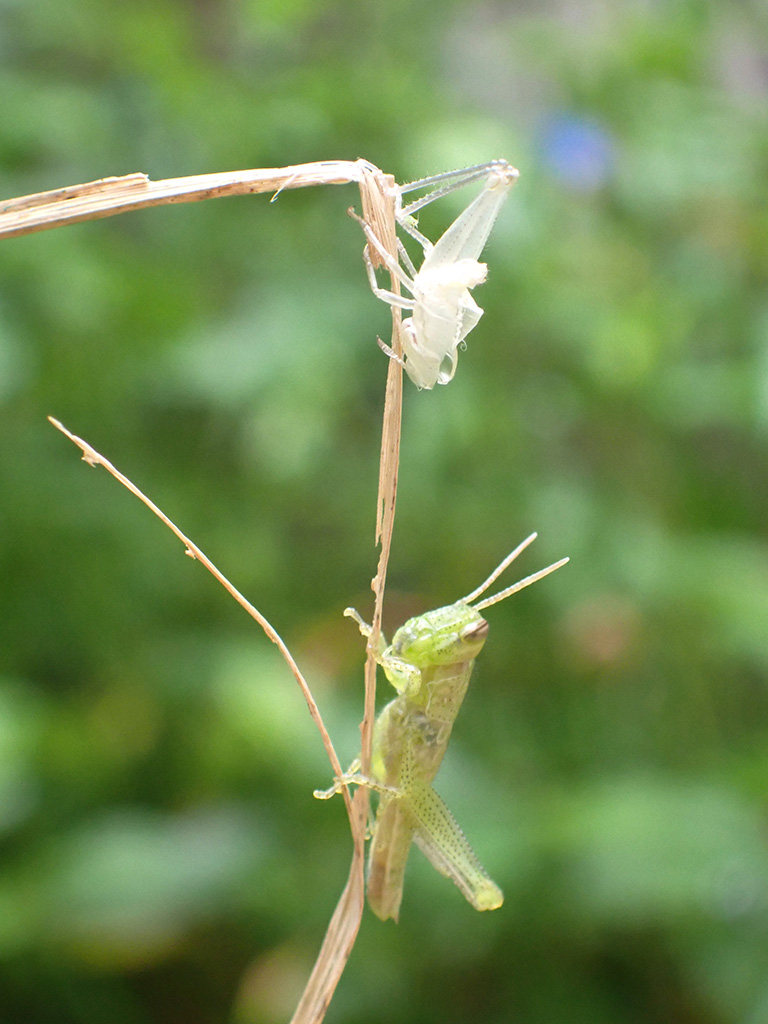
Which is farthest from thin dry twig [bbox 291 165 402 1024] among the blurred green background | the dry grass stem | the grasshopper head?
the blurred green background

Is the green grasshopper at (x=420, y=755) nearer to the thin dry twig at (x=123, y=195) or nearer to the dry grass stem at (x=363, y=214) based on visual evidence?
the dry grass stem at (x=363, y=214)

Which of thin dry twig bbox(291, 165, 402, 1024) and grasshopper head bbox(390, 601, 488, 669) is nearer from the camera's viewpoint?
thin dry twig bbox(291, 165, 402, 1024)

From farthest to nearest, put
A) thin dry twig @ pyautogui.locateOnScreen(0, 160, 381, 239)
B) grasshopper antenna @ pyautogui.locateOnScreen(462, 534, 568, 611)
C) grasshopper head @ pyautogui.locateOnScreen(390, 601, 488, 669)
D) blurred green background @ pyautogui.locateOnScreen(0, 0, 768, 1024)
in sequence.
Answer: blurred green background @ pyautogui.locateOnScreen(0, 0, 768, 1024), grasshopper head @ pyautogui.locateOnScreen(390, 601, 488, 669), grasshopper antenna @ pyautogui.locateOnScreen(462, 534, 568, 611), thin dry twig @ pyautogui.locateOnScreen(0, 160, 381, 239)

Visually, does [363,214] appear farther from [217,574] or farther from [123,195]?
[217,574]

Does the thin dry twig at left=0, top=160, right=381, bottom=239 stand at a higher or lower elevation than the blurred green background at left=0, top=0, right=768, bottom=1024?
lower

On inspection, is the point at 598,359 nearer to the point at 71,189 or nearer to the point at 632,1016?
the point at 632,1016

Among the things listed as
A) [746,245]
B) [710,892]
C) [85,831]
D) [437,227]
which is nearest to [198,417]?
[437,227]

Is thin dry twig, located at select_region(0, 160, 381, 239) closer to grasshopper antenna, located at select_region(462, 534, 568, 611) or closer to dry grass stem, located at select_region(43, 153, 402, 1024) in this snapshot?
dry grass stem, located at select_region(43, 153, 402, 1024)

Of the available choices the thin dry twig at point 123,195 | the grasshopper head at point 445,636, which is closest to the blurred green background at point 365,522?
the grasshopper head at point 445,636
